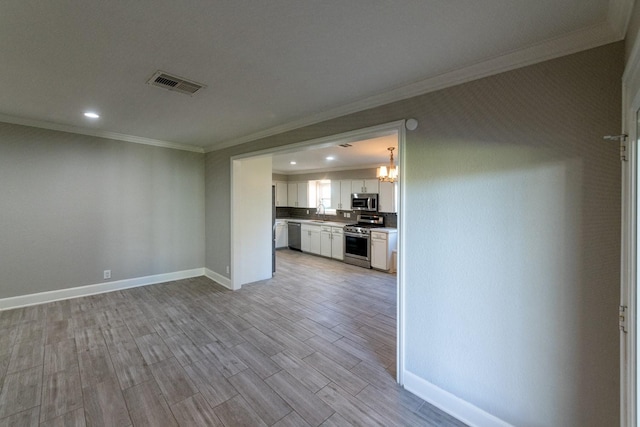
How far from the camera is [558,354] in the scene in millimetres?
1589

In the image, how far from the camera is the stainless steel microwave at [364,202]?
6.82 m

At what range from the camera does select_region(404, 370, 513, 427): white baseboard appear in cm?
185

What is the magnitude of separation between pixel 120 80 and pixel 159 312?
115 inches

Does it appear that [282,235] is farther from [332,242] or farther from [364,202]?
[364,202]

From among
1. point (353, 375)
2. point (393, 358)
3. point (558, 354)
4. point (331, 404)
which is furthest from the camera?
point (393, 358)

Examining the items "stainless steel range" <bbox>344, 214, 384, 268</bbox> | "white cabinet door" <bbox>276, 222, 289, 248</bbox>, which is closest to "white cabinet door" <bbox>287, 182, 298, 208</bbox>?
"white cabinet door" <bbox>276, 222, 289, 248</bbox>

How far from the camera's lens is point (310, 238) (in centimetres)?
784

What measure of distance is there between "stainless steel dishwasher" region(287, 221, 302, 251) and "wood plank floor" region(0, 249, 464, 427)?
3.99 metres

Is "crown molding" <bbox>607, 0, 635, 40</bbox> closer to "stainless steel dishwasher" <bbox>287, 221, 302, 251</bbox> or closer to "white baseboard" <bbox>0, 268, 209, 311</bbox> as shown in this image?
"white baseboard" <bbox>0, 268, 209, 311</bbox>

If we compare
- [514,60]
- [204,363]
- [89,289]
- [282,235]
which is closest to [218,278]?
[89,289]

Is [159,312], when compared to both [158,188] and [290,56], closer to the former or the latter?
[158,188]

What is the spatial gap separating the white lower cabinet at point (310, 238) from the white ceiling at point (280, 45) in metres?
5.12

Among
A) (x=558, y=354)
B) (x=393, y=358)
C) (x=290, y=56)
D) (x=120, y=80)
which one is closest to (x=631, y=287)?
(x=558, y=354)


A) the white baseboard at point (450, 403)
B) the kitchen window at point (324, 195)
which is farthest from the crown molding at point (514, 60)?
the kitchen window at point (324, 195)
